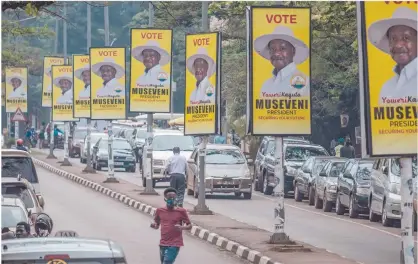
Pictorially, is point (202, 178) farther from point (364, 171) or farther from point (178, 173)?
point (364, 171)

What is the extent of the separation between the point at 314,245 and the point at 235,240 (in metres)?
1.60

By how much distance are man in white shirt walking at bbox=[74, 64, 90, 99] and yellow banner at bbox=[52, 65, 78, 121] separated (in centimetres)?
683

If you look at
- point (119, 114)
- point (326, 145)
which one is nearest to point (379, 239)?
point (119, 114)

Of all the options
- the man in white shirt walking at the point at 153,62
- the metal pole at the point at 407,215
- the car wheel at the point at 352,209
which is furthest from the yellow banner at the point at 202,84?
the metal pole at the point at 407,215

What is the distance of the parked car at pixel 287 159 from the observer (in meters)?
44.2

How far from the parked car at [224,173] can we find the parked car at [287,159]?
7.51 feet

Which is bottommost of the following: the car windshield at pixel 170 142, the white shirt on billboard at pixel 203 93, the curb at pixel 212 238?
the curb at pixel 212 238

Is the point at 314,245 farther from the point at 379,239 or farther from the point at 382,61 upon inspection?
the point at 382,61

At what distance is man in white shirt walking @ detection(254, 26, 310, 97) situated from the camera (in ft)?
77.5

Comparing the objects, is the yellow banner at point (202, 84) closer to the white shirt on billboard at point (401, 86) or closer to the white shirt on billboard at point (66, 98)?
the white shirt on billboard at point (401, 86)

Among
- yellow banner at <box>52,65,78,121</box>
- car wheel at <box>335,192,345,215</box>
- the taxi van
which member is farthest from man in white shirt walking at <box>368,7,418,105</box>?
yellow banner at <box>52,65,78,121</box>

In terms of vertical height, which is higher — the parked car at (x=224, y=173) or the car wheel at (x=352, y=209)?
the parked car at (x=224, y=173)

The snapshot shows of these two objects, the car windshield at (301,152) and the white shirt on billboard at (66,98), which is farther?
the white shirt on billboard at (66,98)

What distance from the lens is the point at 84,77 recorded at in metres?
52.2
